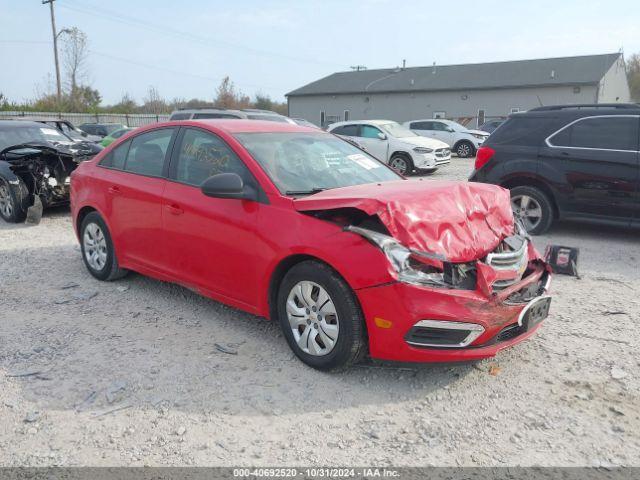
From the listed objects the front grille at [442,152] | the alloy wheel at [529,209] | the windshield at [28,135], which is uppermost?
the windshield at [28,135]

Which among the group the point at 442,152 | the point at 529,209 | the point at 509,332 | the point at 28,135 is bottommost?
the point at 509,332

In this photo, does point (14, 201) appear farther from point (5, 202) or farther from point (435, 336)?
point (435, 336)

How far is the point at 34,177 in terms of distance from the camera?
29.0ft

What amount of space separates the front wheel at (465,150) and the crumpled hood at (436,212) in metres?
19.9

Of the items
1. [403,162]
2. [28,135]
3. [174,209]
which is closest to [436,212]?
[174,209]

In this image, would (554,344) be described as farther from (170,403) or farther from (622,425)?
(170,403)

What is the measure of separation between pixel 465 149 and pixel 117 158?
19958 millimetres

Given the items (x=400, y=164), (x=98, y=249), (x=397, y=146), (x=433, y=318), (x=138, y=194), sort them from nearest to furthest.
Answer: (x=433, y=318) → (x=138, y=194) → (x=98, y=249) → (x=397, y=146) → (x=400, y=164)

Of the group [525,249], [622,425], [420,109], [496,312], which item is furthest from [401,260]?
[420,109]

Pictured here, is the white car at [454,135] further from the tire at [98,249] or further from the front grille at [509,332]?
the front grille at [509,332]

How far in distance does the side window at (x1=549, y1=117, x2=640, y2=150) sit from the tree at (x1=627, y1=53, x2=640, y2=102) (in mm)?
53059

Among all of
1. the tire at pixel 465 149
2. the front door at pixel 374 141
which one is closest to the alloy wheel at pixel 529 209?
the front door at pixel 374 141

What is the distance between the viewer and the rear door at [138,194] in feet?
15.7

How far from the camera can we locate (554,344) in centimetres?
412
